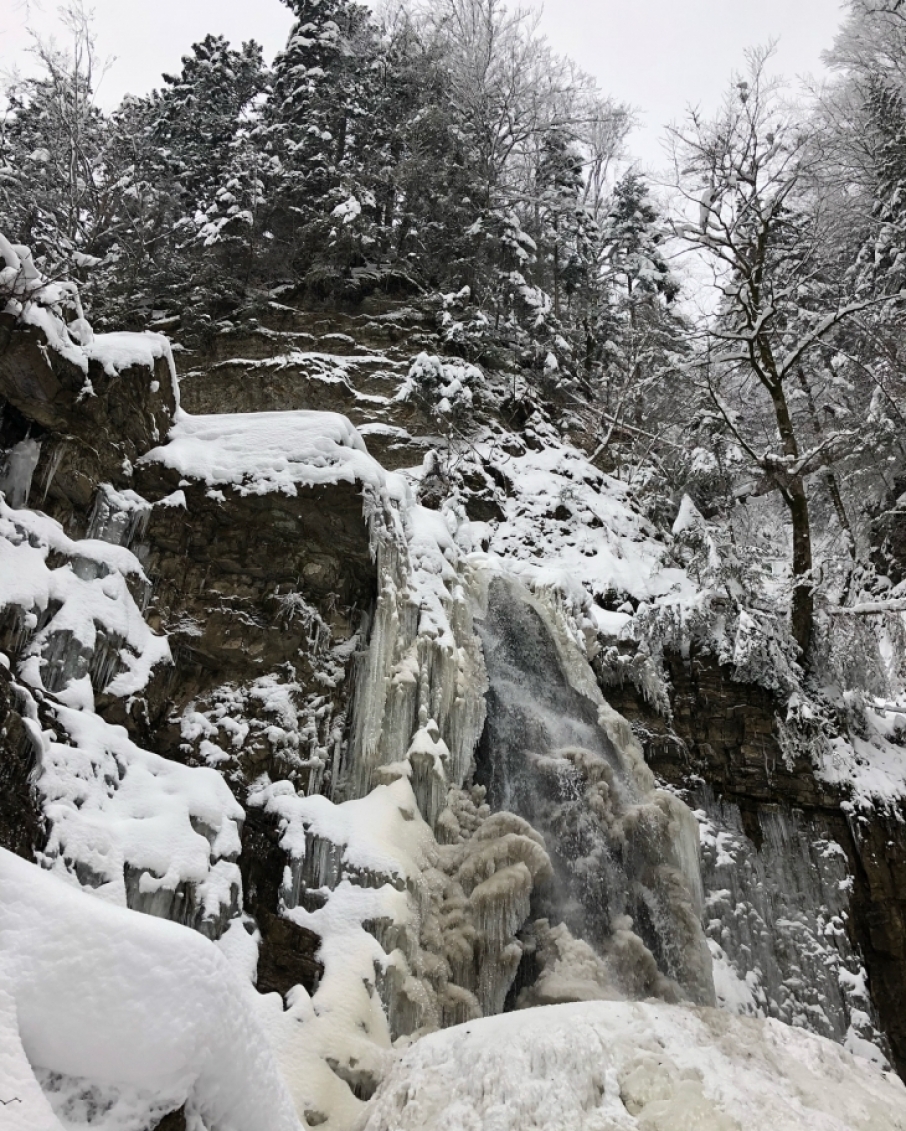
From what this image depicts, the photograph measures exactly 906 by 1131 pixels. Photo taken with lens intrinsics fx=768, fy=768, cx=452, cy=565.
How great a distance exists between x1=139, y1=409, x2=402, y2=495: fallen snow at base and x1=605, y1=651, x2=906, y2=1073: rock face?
16.0 ft

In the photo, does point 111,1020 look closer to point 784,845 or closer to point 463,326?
point 784,845

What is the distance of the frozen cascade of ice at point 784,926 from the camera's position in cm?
859

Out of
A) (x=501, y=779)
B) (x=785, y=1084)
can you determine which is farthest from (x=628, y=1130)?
(x=501, y=779)

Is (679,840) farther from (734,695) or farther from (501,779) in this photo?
(734,695)

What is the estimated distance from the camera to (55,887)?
224 cm

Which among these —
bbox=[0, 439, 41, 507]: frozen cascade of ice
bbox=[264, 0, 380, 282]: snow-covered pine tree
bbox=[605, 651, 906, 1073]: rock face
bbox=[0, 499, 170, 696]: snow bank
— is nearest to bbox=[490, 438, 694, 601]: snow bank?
bbox=[605, 651, 906, 1073]: rock face

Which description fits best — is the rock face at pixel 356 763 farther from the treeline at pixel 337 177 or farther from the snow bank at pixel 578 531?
the treeline at pixel 337 177

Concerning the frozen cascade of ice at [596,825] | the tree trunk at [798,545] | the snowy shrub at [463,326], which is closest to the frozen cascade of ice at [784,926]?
the frozen cascade of ice at [596,825]

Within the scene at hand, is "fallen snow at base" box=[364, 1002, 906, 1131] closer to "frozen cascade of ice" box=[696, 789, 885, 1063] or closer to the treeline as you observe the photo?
"frozen cascade of ice" box=[696, 789, 885, 1063]

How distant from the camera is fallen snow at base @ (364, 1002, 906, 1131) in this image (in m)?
3.47

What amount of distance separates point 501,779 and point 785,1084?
427 cm

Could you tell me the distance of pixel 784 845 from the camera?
9578 mm

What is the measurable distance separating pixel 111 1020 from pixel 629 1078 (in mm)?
2649

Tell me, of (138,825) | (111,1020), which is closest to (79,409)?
(138,825)
